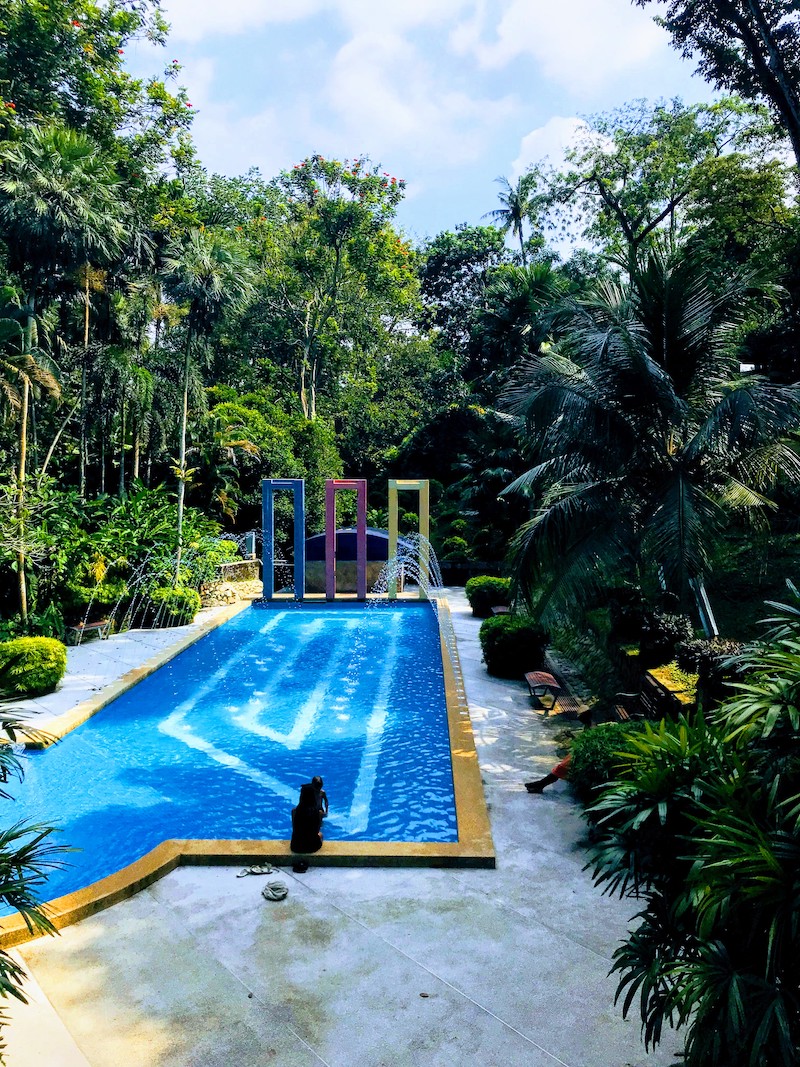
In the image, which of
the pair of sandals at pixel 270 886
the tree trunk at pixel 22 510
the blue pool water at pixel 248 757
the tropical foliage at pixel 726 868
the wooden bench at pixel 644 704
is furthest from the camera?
the tree trunk at pixel 22 510

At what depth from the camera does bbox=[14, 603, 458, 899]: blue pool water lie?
8523mm

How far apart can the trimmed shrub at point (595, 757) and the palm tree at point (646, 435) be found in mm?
Answer: 1858

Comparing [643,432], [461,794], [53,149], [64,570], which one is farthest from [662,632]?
[53,149]

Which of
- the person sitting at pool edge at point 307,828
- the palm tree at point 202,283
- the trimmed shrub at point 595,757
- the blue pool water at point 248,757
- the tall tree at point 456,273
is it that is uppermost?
the tall tree at point 456,273

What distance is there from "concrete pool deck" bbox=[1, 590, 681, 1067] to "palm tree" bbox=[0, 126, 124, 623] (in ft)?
36.3

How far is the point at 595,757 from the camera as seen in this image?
812 cm

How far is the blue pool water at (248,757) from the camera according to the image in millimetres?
8523

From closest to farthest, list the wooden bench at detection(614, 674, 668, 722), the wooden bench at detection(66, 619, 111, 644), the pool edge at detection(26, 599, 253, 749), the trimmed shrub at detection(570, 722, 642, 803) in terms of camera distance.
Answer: the trimmed shrub at detection(570, 722, 642, 803) → the wooden bench at detection(614, 674, 668, 722) → the pool edge at detection(26, 599, 253, 749) → the wooden bench at detection(66, 619, 111, 644)

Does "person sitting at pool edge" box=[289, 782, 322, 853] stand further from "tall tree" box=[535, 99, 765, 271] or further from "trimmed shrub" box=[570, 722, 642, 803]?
"tall tree" box=[535, 99, 765, 271]

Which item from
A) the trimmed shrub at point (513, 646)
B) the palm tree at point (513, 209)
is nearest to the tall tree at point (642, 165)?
the palm tree at point (513, 209)

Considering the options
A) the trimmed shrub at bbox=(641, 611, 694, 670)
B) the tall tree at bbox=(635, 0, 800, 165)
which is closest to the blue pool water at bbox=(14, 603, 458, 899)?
the trimmed shrub at bbox=(641, 611, 694, 670)

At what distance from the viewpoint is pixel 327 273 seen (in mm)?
34594

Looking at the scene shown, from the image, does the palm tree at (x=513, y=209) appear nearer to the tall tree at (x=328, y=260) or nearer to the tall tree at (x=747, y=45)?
the tall tree at (x=328, y=260)

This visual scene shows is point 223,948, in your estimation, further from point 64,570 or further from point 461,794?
point 64,570
